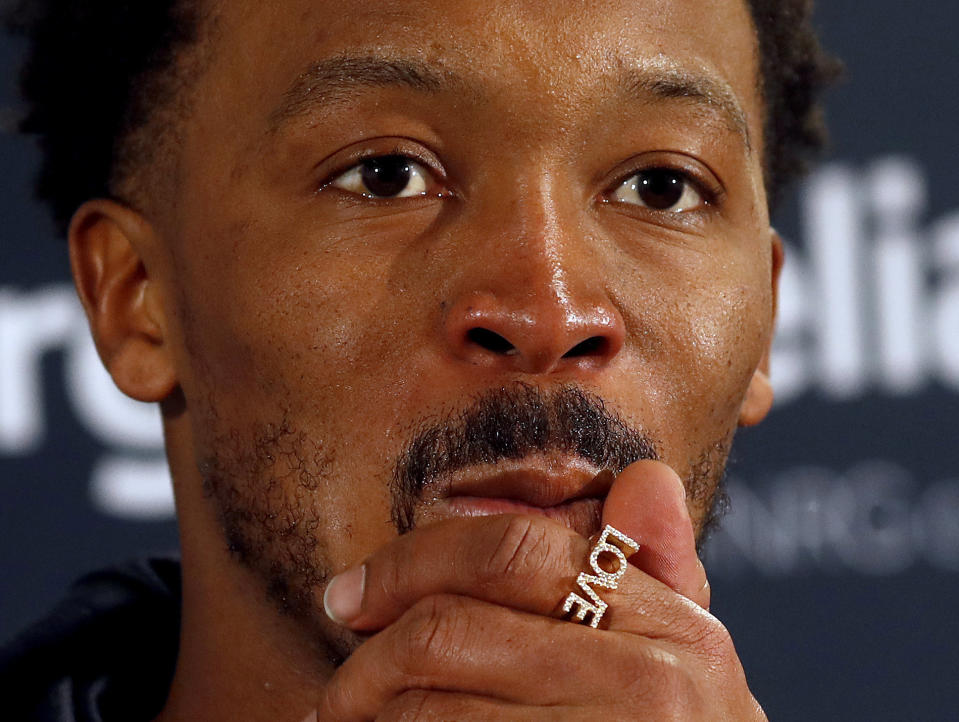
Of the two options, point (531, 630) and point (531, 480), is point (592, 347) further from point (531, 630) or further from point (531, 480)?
point (531, 630)

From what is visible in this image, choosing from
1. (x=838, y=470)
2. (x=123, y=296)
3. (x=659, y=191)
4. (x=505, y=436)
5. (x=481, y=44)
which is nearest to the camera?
(x=505, y=436)

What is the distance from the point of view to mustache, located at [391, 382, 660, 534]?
1.25 metres

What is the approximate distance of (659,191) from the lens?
1.53 metres

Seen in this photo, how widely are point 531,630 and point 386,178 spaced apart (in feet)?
2.11

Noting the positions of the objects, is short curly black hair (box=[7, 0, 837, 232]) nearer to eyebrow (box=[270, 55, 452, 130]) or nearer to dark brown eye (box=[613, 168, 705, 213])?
eyebrow (box=[270, 55, 452, 130])

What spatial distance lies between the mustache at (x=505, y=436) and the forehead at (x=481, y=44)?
13.9 inches

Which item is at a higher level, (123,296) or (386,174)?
(386,174)

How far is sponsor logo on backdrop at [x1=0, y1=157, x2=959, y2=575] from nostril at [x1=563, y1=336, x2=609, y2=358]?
1.79 meters

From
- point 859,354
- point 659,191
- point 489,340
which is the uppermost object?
point 859,354

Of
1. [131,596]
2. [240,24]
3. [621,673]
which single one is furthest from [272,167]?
[131,596]

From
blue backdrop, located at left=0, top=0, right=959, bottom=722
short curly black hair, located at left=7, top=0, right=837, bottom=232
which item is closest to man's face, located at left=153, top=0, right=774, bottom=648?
short curly black hair, located at left=7, top=0, right=837, bottom=232

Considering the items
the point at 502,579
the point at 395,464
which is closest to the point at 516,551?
the point at 502,579

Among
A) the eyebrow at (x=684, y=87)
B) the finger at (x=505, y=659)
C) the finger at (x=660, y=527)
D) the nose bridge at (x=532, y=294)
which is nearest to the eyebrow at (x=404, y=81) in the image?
the eyebrow at (x=684, y=87)

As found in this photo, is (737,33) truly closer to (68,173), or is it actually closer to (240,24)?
(240,24)
